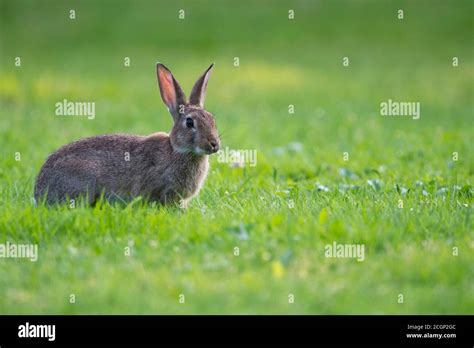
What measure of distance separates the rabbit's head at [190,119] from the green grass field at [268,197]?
2.53 ft

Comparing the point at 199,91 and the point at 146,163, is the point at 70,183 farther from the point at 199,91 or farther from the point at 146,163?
the point at 199,91

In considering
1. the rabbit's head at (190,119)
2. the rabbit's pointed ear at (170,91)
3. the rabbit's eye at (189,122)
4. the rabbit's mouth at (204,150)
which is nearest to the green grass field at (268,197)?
the rabbit's mouth at (204,150)

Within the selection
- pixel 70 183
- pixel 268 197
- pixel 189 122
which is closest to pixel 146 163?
pixel 189 122

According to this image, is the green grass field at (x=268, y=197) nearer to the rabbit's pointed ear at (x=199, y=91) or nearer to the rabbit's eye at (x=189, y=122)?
the rabbit's eye at (x=189, y=122)

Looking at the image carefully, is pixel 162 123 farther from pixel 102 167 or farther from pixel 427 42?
pixel 427 42

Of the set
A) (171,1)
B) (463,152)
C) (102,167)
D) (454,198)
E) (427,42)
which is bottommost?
(454,198)

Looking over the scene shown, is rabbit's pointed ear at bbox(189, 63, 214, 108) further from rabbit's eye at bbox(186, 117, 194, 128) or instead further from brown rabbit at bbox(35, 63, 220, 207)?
rabbit's eye at bbox(186, 117, 194, 128)

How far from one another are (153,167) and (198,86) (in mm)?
1195

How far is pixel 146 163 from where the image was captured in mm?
8953

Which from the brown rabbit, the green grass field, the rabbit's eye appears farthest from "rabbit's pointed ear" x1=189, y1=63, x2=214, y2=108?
the green grass field

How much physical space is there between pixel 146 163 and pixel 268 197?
1.62 m

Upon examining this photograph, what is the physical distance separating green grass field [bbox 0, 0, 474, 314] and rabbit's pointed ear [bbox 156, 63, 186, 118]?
1.28 m

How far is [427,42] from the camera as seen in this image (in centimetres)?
3241
